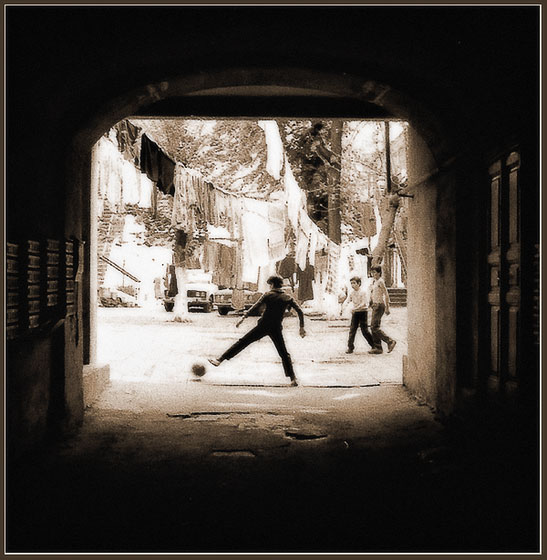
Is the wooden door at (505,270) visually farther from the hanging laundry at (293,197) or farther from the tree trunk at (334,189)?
the tree trunk at (334,189)

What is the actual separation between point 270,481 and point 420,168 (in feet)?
16.7

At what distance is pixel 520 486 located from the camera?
4.67 meters

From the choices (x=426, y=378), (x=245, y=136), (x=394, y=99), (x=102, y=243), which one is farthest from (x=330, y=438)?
(x=102, y=243)

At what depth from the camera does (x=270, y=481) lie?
16.6 ft

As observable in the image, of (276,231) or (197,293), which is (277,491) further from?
(197,293)

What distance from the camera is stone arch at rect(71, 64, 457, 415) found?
655 centimetres

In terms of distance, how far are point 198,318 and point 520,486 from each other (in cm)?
2180

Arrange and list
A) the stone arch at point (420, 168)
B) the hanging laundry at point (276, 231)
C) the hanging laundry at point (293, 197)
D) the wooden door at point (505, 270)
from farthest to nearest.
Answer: the hanging laundry at point (276, 231)
the hanging laundry at point (293, 197)
the stone arch at point (420, 168)
the wooden door at point (505, 270)

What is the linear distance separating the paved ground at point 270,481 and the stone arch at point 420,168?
719 millimetres

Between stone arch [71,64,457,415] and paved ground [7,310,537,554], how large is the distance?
72 centimetres

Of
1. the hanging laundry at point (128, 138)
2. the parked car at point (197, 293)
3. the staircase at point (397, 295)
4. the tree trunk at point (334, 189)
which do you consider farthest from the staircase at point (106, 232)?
the hanging laundry at point (128, 138)

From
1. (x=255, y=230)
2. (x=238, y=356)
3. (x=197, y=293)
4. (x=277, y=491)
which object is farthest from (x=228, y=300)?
(x=277, y=491)

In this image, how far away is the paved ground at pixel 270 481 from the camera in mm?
3891

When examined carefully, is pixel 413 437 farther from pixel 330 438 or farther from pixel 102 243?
pixel 102 243
